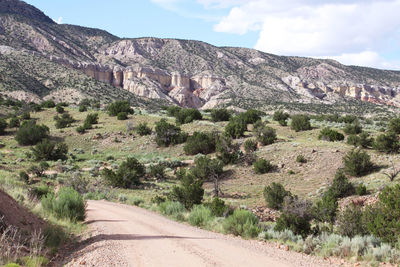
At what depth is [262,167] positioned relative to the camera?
25016mm

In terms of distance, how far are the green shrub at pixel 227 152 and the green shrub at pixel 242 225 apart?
17.2 metres

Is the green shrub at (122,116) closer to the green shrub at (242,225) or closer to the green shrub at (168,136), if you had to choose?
the green shrub at (168,136)

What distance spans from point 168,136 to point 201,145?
18.0 ft

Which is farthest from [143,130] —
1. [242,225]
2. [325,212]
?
[242,225]

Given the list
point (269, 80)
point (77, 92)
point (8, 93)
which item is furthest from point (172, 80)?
point (8, 93)

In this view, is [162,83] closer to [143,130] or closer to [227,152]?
[143,130]

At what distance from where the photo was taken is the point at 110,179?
22266mm

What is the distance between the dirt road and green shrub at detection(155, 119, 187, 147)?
25109mm

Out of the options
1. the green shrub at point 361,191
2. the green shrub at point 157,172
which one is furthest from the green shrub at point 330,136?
the green shrub at point 157,172

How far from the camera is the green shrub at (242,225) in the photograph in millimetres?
9133

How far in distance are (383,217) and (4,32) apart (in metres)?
124

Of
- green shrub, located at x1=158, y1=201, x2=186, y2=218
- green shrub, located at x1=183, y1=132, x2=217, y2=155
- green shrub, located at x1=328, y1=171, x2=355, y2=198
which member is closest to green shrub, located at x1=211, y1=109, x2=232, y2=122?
green shrub, located at x1=183, y1=132, x2=217, y2=155

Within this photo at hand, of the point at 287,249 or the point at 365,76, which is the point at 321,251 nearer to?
the point at 287,249

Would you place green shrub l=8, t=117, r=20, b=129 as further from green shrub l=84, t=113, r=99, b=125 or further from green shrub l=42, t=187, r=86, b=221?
green shrub l=42, t=187, r=86, b=221
